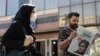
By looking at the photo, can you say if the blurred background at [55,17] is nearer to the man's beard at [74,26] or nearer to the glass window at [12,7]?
the glass window at [12,7]

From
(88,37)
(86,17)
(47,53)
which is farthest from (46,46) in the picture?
(88,37)

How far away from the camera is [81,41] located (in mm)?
4238

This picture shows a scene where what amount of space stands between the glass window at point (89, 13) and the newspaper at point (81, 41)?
12.6 metres

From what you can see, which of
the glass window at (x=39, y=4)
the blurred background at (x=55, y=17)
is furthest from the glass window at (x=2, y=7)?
the glass window at (x=39, y=4)

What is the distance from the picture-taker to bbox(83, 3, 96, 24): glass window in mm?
16908

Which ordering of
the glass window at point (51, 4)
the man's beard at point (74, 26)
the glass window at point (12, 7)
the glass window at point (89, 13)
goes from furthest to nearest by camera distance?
the glass window at point (12, 7) < the glass window at point (51, 4) < the glass window at point (89, 13) < the man's beard at point (74, 26)

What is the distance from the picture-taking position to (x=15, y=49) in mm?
3678

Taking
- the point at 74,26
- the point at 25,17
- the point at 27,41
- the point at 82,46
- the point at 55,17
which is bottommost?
the point at 55,17

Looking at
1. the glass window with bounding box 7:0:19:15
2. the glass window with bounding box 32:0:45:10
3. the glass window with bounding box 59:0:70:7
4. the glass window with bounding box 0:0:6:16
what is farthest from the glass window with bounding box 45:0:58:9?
the glass window with bounding box 0:0:6:16

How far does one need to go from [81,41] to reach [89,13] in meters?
13.1

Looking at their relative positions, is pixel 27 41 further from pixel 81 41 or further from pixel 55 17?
pixel 55 17

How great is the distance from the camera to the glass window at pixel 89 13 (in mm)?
16908

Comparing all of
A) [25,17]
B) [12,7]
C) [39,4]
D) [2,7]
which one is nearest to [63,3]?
[39,4]

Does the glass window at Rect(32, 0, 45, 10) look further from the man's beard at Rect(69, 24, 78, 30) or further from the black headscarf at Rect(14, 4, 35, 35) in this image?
the black headscarf at Rect(14, 4, 35, 35)
